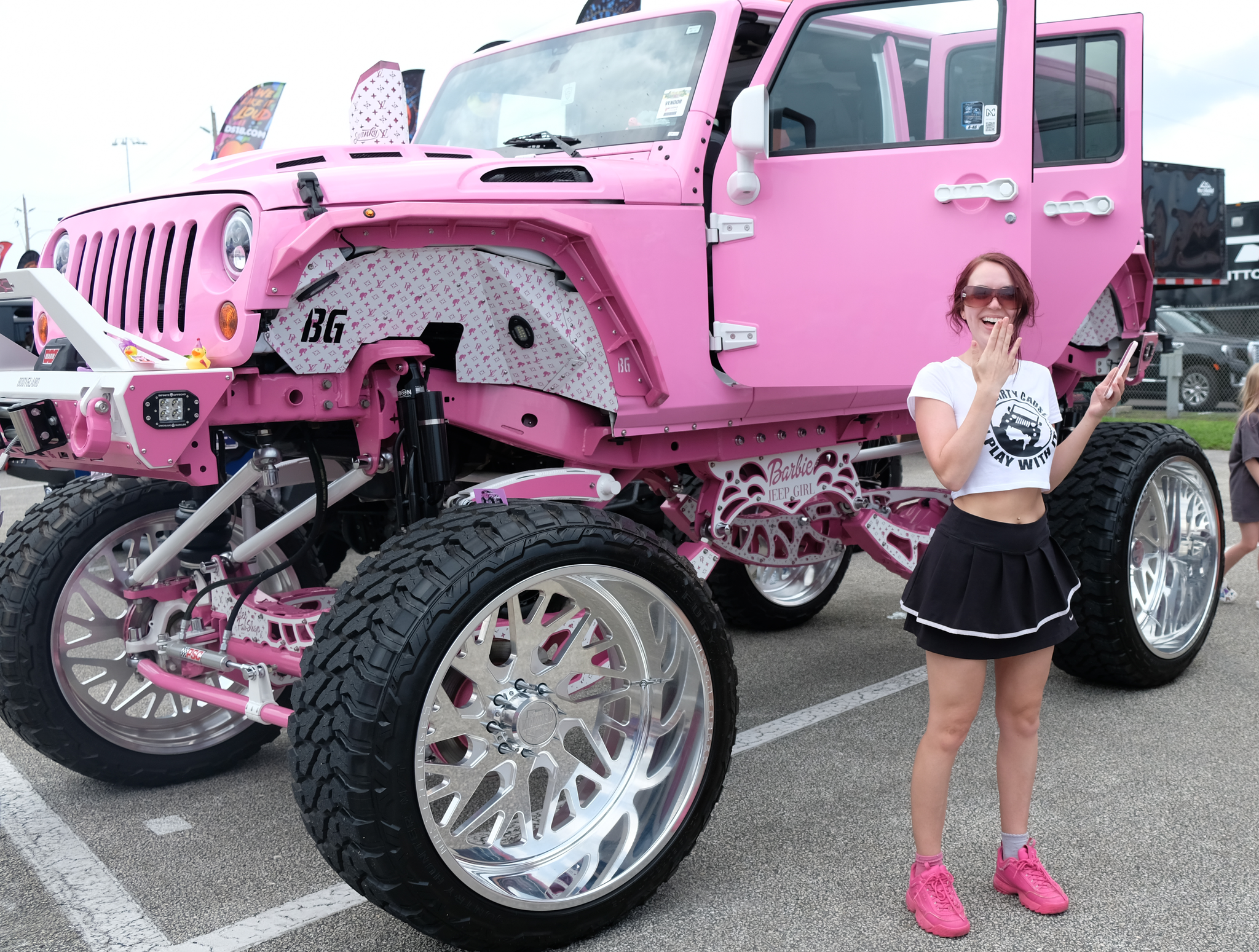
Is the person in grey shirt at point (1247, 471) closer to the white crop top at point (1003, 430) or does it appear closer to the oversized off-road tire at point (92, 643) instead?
the white crop top at point (1003, 430)

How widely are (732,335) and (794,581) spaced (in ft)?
9.42

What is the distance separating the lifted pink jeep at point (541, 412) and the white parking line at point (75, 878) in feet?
1.04

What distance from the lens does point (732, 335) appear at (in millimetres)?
3686

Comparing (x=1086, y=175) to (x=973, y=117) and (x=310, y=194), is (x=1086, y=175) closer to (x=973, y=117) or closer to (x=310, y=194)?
(x=973, y=117)

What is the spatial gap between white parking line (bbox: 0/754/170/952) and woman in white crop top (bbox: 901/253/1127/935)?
6.92 ft

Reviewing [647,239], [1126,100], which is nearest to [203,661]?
[647,239]

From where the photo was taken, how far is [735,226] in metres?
3.66

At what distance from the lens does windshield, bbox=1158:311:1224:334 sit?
17.7 meters

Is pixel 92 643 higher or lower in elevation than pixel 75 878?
higher

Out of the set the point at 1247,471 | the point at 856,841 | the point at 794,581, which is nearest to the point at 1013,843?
the point at 856,841

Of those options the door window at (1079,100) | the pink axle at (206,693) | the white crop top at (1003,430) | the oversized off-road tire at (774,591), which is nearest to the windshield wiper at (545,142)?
the white crop top at (1003,430)

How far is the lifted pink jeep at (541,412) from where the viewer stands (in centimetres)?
282

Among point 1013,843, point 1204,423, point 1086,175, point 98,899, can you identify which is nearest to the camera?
point 1013,843

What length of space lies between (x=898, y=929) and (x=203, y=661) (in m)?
2.24
